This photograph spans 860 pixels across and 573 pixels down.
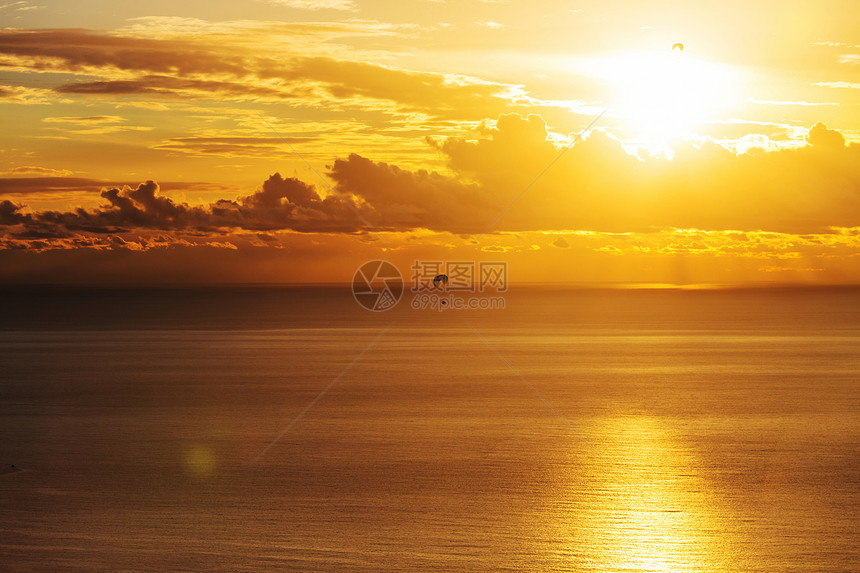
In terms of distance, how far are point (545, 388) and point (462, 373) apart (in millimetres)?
5308

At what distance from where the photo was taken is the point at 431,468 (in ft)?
54.6

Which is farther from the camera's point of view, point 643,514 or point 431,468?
point 431,468

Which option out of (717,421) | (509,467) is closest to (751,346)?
(717,421)

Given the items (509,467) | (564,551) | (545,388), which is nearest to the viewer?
(564,551)

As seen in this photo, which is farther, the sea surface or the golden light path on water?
the sea surface

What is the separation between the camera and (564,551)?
468 inches

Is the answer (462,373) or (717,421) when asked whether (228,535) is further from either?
(462,373)

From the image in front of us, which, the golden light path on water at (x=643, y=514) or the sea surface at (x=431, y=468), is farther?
the sea surface at (x=431, y=468)

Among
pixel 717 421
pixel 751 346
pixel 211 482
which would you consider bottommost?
pixel 751 346

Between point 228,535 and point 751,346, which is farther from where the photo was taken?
point 751,346

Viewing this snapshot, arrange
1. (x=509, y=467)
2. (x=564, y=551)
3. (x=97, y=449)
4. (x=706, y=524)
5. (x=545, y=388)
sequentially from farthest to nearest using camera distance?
(x=545, y=388)
(x=97, y=449)
(x=509, y=467)
(x=706, y=524)
(x=564, y=551)

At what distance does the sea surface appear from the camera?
11898mm

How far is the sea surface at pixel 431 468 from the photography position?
1190 centimetres

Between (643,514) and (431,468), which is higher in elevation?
(643,514)
